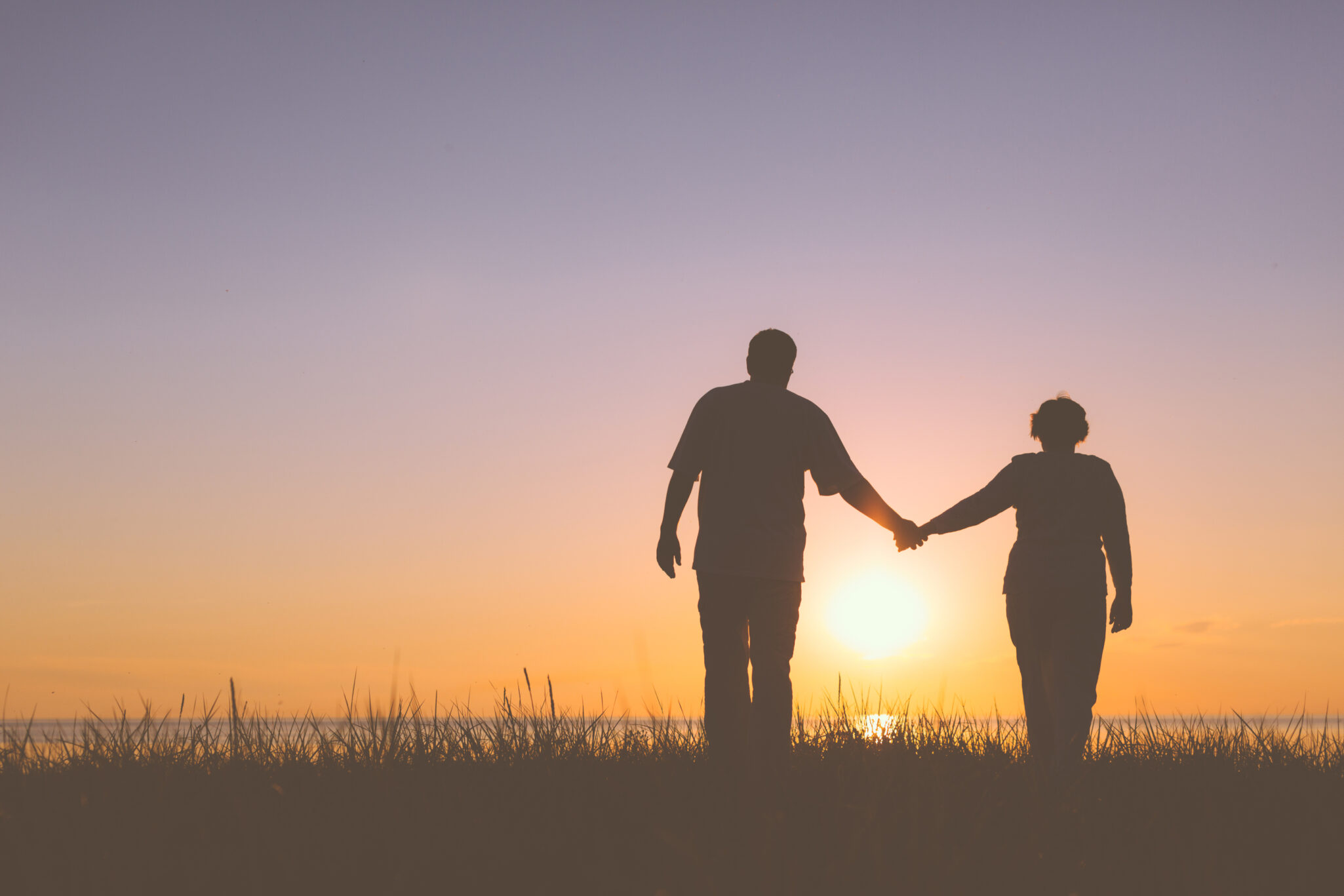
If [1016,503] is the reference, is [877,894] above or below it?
below

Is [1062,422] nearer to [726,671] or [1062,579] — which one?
[1062,579]

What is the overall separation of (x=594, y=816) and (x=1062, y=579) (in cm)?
331

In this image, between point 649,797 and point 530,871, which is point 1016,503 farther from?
point 530,871

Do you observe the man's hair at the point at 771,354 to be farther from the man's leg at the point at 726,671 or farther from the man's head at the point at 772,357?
the man's leg at the point at 726,671

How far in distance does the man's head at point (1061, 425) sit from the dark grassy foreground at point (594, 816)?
6.37 ft

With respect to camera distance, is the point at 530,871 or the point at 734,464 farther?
the point at 734,464

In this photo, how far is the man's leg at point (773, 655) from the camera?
5.19 m

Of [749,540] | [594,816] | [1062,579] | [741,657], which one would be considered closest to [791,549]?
[749,540]

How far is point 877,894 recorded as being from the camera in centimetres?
349

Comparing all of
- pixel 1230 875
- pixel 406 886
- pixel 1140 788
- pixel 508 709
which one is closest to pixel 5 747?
pixel 508 709

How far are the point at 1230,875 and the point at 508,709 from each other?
3318mm

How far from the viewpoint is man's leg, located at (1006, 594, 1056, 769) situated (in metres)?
6.38

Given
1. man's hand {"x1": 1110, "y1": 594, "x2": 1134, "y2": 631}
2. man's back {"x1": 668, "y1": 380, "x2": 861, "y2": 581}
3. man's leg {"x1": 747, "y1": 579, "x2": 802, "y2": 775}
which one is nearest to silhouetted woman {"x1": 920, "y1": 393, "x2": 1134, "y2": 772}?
man's hand {"x1": 1110, "y1": 594, "x2": 1134, "y2": 631}

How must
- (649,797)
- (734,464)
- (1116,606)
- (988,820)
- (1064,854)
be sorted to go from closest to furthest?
(1064,854) → (988,820) → (649,797) → (734,464) → (1116,606)
